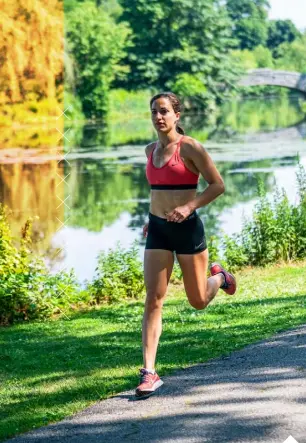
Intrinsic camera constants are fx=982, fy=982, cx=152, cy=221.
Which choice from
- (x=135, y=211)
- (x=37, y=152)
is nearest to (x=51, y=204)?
(x=135, y=211)

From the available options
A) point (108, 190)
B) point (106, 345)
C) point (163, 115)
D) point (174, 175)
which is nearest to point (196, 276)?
point (174, 175)

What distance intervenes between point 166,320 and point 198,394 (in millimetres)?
3550

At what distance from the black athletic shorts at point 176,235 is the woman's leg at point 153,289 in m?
0.05

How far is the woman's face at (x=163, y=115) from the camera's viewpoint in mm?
5602

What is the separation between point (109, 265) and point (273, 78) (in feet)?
201

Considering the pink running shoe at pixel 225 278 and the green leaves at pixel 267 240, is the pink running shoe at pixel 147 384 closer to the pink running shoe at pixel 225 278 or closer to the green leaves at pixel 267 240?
the pink running shoe at pixel 225 278

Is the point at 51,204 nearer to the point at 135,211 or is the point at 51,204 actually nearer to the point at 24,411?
the point at 135,211


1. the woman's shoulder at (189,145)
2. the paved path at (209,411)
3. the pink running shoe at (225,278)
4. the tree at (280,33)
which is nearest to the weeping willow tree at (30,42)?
the pink running shoe at (225,278)

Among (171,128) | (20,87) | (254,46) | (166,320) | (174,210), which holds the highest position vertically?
(254,46)

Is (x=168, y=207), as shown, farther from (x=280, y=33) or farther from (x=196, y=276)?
(x=280, y=33)

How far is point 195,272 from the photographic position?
5.81m

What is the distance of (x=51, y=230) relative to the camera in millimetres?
19438

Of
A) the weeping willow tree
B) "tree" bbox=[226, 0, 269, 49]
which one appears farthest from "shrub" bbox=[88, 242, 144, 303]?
"tree" bbox=[226, 0, 269, 49]

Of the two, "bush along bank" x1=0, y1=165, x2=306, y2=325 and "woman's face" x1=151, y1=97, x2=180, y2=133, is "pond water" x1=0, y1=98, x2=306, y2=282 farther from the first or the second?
"woman's face" x1=151, y1=97, x2=180, y2=133
